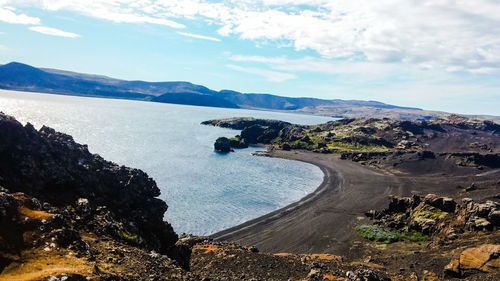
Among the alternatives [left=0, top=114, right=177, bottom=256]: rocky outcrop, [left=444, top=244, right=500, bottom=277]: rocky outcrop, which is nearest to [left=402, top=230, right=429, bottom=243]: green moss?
[left=444, top=244, right=500, bottom=277]: rocky outcrop

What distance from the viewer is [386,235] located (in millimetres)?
51281

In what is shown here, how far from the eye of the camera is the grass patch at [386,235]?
4922 cm

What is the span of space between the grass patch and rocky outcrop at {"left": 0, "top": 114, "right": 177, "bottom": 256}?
3695 centimetres

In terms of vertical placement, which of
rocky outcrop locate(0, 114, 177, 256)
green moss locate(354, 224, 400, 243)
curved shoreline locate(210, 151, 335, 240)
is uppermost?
rocky outcrop locate(0, 114, 177, 256)

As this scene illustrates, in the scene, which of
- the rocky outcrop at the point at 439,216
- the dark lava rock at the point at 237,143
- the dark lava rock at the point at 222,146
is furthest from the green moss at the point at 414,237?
the dark lava rock at the point at 237,143

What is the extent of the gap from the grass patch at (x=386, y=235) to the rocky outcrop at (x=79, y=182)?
37.0 meters

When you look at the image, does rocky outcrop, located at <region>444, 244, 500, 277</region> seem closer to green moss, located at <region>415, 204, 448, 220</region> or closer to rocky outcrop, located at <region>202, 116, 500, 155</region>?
green moss, located at <region>415, 204, 448, 220</region>

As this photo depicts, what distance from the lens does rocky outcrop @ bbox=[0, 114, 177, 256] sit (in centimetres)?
2070

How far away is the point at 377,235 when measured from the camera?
5166 cm

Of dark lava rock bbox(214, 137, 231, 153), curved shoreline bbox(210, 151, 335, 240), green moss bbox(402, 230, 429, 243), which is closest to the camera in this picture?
green moss bbox(402, 230, 429, 243)

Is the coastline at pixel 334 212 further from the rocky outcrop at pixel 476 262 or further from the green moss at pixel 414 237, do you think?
the rocky outcrop at pixel 476 262

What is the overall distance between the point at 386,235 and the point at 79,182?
4773 cm

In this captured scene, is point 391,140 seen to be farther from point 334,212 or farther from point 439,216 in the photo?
point 439,216

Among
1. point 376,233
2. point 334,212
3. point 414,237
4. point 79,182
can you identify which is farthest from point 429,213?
point 79,182
